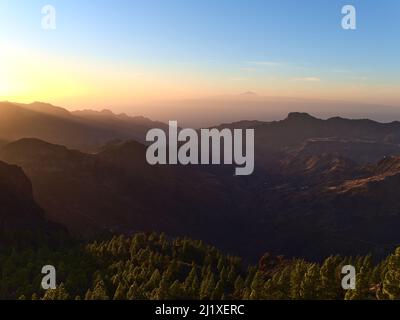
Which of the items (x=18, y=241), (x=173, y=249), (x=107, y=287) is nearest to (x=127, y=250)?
(x=173, y=249)

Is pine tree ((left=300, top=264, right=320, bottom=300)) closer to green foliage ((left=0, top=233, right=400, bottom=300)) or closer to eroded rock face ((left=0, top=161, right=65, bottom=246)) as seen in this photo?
green foliage ((left=0, top=233, right=400, bottom=300))

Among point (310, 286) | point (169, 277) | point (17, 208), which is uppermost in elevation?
point (310, 286)

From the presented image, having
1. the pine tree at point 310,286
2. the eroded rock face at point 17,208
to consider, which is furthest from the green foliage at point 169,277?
the eroded rock face at point 17,208

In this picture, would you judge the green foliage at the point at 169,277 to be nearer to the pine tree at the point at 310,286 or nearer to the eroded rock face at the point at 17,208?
the pine tree at the point at 310,286

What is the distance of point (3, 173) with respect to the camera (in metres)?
192

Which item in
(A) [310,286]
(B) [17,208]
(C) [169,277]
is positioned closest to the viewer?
(A) [310,286]

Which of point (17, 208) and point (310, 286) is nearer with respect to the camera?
point (310, 286)

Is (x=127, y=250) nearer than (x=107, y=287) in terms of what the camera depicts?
No

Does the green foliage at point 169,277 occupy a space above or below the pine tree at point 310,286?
below

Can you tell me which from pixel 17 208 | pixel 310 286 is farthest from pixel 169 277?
pixel 17 208

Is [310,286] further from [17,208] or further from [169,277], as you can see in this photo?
[17,208]

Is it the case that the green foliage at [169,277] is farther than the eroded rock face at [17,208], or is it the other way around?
the eroded rock face at [17,208]
